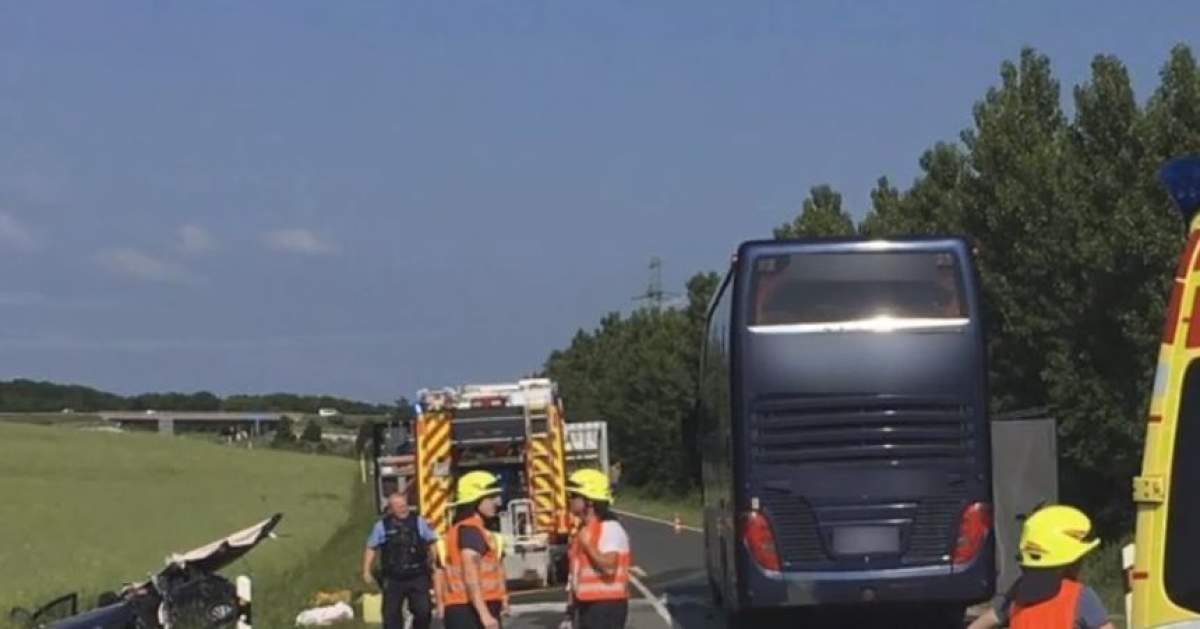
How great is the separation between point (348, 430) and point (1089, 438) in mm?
164474

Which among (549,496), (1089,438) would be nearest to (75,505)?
(549,496)

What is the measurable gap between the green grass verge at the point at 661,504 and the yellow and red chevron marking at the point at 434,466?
25.1 metres

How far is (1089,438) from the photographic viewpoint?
25.4 metres

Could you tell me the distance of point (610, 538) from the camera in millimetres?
13094

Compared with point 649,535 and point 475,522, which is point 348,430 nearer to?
point 649,535

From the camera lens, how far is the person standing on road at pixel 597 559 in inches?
514

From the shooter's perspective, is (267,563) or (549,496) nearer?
(549,496)

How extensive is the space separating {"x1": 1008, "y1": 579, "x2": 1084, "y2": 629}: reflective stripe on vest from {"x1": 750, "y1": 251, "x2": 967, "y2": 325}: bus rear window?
30.0 ft

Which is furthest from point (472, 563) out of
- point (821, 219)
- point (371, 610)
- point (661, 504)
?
point (661, 504)

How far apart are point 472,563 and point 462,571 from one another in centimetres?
15

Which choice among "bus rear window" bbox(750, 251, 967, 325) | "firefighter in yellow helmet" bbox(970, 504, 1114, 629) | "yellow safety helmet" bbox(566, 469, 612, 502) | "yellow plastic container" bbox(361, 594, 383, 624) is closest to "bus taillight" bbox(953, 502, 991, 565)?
"bus rear window" bbox(750, 251, 967, 325)

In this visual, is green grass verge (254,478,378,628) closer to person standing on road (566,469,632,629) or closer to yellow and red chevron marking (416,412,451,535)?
yellow and red chevron marking (416,412,451,535)

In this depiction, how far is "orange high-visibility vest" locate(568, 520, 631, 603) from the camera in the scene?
13109mm

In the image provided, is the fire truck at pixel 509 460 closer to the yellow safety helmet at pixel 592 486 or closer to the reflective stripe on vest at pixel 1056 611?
the yellow safety helmet at pixel 592 486
